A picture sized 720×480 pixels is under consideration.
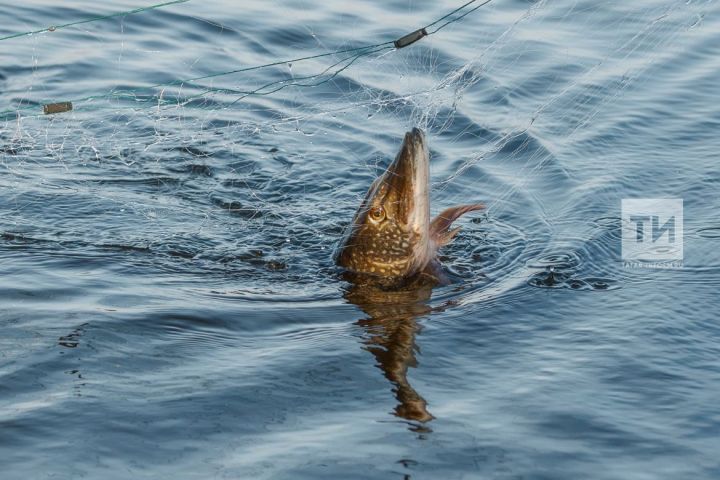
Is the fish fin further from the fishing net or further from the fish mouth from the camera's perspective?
the fishing net

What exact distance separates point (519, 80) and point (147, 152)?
414 cm

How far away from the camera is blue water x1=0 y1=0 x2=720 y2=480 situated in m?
5.63

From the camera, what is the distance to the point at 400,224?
25.5 ft

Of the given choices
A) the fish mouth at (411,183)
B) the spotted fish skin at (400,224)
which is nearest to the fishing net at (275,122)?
the spotted fish skin at (400,224)

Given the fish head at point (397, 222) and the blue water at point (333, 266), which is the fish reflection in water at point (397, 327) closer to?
the blue water at point (333, 266)

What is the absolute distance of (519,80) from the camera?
12.4 metres

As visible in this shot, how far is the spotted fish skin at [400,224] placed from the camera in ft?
24.9

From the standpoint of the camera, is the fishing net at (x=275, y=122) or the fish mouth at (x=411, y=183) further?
the fishing net at (x=275, y=122)

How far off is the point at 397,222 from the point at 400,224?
24 mm

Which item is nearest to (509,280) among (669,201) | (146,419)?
(669,201)

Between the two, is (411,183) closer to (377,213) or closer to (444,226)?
(377,213)

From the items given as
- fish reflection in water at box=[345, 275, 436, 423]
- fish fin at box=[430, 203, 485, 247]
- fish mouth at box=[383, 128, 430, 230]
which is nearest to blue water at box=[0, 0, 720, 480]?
fish reflection in water at box=[345, 275, 436, 423]

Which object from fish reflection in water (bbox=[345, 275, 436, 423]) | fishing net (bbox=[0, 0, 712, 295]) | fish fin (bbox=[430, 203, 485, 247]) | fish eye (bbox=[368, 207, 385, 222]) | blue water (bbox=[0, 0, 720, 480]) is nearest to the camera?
blue water (bbox=[0, 0, 720, 480])

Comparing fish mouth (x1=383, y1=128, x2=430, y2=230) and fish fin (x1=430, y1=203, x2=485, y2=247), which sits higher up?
fish mouth (x1=383, y1=128, x2=430, y2=230)
